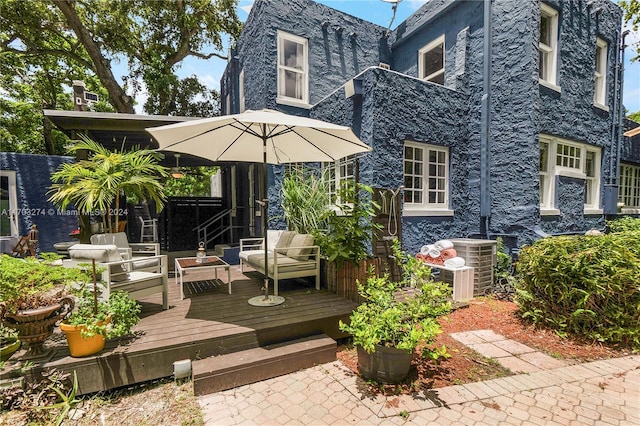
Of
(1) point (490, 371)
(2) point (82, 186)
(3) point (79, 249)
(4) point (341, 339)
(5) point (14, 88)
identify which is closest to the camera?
(1) point (490, 371)

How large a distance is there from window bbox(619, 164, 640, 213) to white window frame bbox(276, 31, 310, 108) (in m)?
10.2

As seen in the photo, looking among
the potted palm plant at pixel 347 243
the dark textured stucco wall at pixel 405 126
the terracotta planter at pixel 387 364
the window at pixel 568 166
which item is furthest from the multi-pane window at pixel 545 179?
the terracotta planter at pixel 387 364

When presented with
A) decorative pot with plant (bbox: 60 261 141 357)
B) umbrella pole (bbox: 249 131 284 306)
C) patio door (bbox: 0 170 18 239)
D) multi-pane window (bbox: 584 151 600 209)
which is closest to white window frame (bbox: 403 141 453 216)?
umbrella pole (bbox: 249 131 284 306)

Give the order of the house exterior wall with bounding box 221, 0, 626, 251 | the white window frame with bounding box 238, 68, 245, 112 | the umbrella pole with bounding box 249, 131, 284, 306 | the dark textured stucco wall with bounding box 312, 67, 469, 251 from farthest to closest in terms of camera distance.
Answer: the white window frame with bounding box 238, 68, 245, 112, the house exterior wall with bounding box 221, 0, 626, 251, the dark textured stucco wall with bounding box 312, 67, 469, 251, the umbrella pole with bounding box 249, 131, 284, 306

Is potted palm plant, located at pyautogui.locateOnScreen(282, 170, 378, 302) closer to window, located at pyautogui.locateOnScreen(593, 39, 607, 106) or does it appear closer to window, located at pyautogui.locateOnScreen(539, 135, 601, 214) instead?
window, located at pyautogui.locateOnScreen(539, 135, 601, 214)

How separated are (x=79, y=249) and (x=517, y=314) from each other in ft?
19.0

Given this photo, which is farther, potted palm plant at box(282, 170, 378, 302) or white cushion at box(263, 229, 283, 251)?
white cushion at box(263, 229, 283, 251)

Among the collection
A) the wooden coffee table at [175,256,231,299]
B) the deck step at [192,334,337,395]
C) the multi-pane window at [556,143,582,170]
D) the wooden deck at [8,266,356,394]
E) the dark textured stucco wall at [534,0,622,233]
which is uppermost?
the dark textured stucco wall at [534,0,622,233]

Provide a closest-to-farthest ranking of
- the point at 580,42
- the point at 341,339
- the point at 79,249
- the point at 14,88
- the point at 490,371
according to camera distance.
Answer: the point at 490,371, the point at 79,249, the point at 341,339, the point at 580,42, the point at 14,88

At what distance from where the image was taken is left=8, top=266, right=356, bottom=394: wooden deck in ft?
8.21

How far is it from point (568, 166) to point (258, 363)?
8100 millimetres

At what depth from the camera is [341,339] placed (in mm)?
3564

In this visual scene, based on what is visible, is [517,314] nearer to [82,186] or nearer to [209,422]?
[209,422]

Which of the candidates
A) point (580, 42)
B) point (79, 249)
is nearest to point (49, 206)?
point (79, 249)
